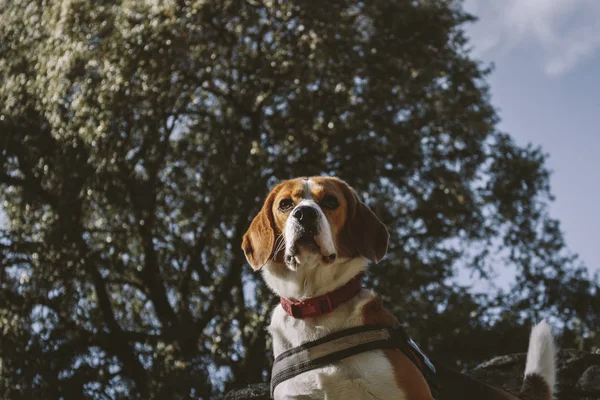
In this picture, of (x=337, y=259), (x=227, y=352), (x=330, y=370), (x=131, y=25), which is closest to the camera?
Result: (x=330, y=370)

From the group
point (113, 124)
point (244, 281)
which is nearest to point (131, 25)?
point (113, 124)

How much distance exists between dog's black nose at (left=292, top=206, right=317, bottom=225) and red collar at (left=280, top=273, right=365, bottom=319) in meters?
0.45

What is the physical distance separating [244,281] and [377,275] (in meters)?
2.71

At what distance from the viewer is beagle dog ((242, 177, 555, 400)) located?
352 cm

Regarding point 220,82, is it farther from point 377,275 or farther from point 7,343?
point 7,343

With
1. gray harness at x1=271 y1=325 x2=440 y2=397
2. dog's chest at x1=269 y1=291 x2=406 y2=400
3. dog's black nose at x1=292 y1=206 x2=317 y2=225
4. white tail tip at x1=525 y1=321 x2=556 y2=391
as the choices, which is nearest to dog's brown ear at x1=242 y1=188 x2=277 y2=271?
dog's black nose at x1=292 y1=206 x2=317 y2=225

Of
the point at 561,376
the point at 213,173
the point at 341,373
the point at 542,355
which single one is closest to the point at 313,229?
the point at 341,373

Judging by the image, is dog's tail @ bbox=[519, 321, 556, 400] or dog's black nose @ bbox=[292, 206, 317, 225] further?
dog's tail @ bbox=[519, 321, 556, 400]

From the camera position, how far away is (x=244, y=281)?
13.0 meters

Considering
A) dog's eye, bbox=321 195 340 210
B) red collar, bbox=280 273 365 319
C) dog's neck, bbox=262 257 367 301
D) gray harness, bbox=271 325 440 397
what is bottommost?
gray harness, bbox=271 325 440 397

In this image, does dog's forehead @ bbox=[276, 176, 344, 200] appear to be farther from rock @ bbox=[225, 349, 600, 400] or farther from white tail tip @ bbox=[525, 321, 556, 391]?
rock @ bbox=[225, 349, 600, 400]

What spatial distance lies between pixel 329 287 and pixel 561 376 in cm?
358

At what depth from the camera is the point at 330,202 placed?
4059mm

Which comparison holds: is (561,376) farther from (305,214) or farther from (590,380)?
(305,214)
